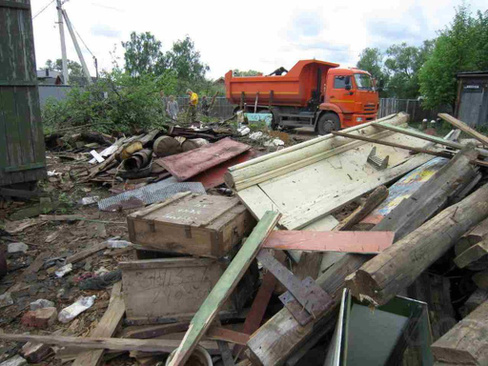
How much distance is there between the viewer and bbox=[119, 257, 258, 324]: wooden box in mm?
2766

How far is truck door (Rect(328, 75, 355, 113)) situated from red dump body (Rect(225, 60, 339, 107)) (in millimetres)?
1220

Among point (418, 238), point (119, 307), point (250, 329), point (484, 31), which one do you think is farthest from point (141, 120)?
point (484, 31)

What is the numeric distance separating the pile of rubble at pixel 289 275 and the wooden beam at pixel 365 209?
24mm

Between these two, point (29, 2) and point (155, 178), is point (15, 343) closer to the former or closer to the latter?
point (155, 178)

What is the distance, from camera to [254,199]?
325cm

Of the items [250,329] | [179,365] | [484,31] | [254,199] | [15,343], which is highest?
[484,31]

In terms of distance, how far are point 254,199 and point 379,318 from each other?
1.62 meters

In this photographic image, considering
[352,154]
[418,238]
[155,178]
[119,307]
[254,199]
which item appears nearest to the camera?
[418,238]

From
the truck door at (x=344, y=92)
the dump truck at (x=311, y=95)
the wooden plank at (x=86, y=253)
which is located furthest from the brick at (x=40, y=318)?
the truck door at (x=344, y=92)

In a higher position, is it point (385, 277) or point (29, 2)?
point (29, 2)

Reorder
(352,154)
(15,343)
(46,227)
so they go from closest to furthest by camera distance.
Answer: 1. (15,343)
2. (352,154)
3. (46,227)

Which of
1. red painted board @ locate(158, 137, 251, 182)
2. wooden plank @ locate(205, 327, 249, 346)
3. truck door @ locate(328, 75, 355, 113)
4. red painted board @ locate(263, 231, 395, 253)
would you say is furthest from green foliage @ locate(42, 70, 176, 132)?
wooden plank @ locate(205, 327, 249, 346)

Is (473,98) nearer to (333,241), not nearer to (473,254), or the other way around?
(473,254)

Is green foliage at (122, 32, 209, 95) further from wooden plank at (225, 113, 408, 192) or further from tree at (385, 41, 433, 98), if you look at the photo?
wooden plank at (225, 113, 408, 192)
